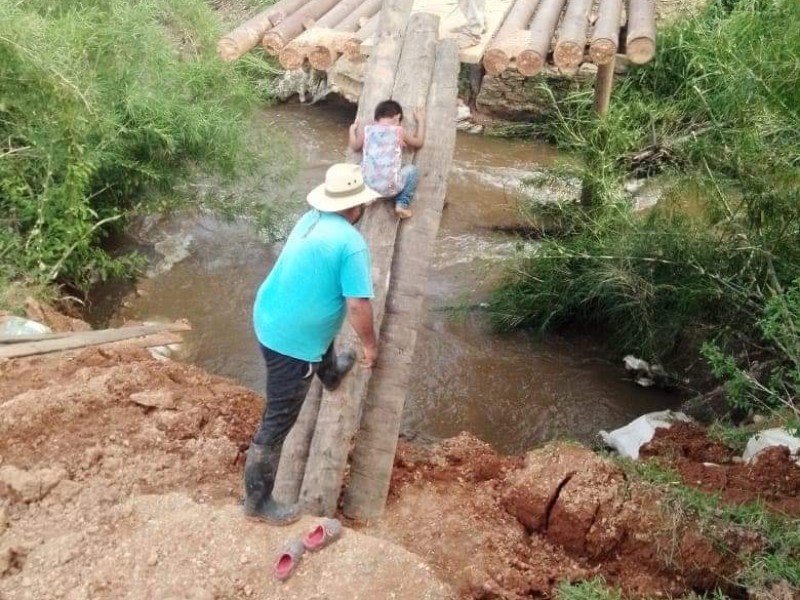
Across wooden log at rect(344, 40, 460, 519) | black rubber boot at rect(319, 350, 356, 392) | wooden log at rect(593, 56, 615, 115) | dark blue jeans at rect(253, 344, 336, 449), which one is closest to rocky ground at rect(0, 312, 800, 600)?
wooden log at rect(344, 40, 460, 519)

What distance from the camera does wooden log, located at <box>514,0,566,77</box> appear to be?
650 cm

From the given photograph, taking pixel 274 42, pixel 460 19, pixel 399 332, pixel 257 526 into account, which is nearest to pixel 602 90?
pixel 460 19

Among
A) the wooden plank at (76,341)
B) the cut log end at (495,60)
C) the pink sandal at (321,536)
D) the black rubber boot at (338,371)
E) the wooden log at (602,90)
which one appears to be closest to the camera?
the pink sandal at (321,536)

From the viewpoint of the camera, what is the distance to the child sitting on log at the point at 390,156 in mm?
4801

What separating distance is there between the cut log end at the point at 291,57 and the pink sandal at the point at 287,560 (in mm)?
4512

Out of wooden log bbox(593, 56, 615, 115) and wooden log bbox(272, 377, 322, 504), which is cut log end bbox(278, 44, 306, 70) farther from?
wooden log bbox(272, 377, 322, 504)

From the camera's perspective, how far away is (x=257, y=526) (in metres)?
3.73

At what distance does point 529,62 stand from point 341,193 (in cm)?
360

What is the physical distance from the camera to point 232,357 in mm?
7539

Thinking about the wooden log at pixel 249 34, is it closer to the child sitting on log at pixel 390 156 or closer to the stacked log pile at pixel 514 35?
the stacked log pile at pixel 514 35

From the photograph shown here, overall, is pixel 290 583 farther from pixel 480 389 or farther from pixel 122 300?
pixel 122 300

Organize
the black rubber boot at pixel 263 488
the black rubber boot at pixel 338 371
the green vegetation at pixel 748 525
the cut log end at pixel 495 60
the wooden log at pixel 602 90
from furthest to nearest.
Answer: the wooden log at pixel 602 90, the cut log end at pixel 495 60, the black rubber boot at pixel 338 371, the black rubber boot at pixel 263 488, the green vegetation at pixel 748 525

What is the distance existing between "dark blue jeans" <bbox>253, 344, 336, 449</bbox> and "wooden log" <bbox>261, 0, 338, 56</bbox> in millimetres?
4054

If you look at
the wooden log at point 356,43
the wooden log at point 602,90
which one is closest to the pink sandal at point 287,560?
the wooden log at point 356,43
